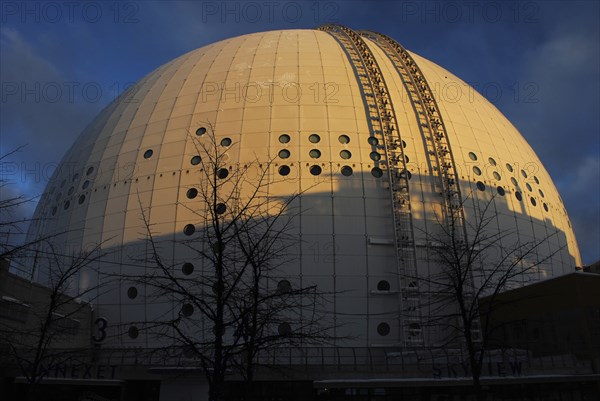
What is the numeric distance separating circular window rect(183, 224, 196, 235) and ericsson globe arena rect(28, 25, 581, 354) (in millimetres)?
192

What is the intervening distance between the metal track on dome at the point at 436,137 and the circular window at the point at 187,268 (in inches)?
510

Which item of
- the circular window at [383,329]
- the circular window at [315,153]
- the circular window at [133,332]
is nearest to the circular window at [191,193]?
the circular window at [315,153]

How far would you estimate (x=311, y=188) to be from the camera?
27312 mm

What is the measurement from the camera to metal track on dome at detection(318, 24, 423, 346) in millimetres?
26109

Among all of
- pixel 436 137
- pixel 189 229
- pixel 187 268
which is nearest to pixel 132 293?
pixel 187 268

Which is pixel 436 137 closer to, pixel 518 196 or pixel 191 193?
pixel 518 196

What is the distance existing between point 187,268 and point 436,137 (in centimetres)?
1545

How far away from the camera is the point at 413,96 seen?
3309cm

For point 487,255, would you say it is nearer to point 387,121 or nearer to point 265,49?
point 387,121

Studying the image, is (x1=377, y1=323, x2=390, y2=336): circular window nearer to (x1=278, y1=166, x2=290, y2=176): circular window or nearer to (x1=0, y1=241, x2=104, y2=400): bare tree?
(x1=278, y1=166, x2=290, y2=176): circular window

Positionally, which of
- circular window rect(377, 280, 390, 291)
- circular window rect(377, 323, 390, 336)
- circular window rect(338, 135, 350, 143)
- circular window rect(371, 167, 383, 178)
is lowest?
circular window rect(377, 323, 390, 336)

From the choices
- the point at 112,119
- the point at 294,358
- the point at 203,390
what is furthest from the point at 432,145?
the point at 112,119

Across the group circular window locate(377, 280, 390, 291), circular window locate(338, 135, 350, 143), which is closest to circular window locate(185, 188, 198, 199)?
circular window locate(338, 135, 350, 143)

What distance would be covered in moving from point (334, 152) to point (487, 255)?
9866 mm
